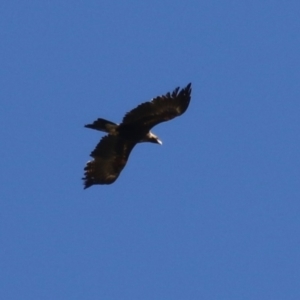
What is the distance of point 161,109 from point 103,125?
4.13 feet

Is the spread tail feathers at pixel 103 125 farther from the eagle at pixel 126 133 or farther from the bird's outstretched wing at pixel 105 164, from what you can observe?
the bird's outstretched wing at pixel 105 164

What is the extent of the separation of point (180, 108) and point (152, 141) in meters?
1.51

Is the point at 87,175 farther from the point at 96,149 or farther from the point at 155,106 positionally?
the point at 155,106

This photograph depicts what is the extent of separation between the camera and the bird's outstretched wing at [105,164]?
98.6ft

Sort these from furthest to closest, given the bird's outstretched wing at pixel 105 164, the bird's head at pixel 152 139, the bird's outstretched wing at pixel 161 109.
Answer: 1. the bird's outstretched wing at pixel 105 164
2. the bird's head at pixel 152 139
3. the bird's outstretched wing at pixel 161 109

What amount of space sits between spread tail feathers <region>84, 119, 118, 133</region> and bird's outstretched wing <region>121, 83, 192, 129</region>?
0.23m

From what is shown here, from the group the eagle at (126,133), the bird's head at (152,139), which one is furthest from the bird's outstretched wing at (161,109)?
the bird's head at (152,139)

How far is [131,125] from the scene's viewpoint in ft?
95.7

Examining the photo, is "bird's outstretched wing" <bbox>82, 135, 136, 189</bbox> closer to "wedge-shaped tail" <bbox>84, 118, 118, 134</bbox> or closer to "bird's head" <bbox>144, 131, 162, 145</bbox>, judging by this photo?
"bird's head" <bbox>144, 131, 162, 145</bbox>

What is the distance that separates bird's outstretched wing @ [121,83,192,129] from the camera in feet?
93.5

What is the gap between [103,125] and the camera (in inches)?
1137

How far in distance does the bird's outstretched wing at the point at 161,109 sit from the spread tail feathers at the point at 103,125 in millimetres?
233

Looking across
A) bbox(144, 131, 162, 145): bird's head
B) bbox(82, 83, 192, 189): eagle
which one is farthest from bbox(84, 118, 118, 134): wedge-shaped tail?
bbox(144, 131, 162, 145): bird's head

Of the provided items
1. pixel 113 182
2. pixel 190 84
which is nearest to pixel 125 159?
pixel 113 182
